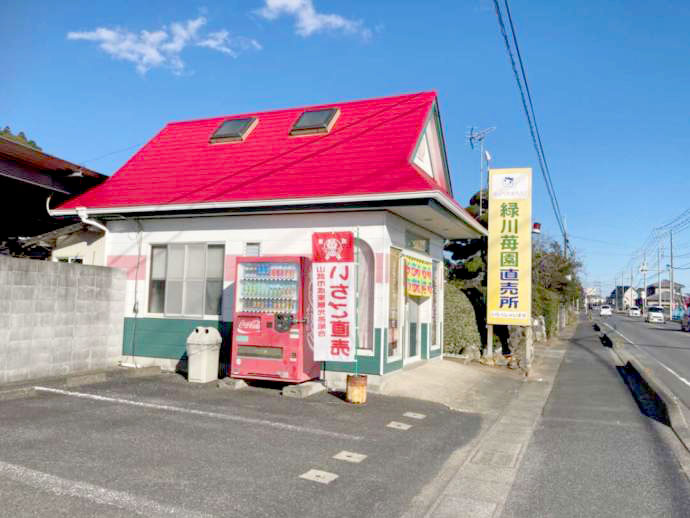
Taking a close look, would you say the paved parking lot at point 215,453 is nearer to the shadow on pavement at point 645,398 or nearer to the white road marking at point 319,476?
the white road marking at point 319,476

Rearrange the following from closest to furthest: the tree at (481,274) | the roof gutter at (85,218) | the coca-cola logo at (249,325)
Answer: the coca-cola logo at (249,325) → the roof gutter at (85,218) → the tree at (481,274)

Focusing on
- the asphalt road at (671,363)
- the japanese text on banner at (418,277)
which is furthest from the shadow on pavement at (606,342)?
the japanese text on banner at (418,277)

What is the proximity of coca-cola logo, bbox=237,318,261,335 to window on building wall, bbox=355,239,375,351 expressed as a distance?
73.6 inches

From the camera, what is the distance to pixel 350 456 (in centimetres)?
554

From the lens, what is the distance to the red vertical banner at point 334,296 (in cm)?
841

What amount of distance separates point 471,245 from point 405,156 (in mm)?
10701

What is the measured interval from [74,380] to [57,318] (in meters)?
1.27

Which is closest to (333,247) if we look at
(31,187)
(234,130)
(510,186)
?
(234,130)

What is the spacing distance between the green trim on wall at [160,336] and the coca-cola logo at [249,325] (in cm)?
126

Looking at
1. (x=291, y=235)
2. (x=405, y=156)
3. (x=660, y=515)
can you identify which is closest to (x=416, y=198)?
(x=405, y=156)

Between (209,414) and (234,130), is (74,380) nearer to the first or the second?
(209,414)

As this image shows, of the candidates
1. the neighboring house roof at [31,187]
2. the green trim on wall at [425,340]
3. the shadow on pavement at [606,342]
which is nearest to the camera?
the neighboring house roof at [31,187]

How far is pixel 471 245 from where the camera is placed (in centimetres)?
1981

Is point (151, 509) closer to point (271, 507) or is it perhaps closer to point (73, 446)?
point (271, 507)
